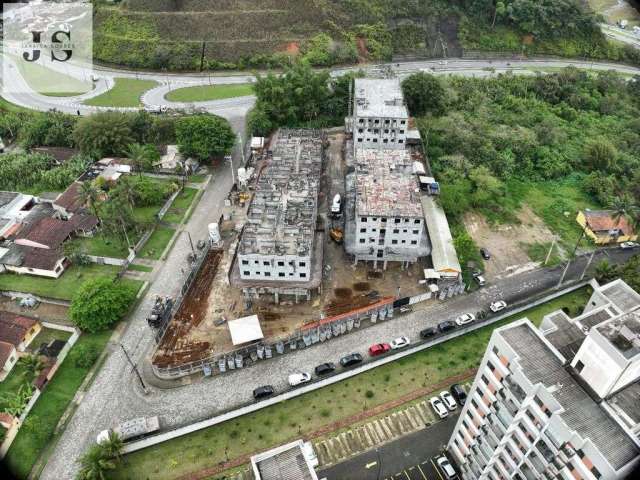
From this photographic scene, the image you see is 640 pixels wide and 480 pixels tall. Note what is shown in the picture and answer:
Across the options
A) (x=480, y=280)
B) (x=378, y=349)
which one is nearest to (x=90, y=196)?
(x=378, y=349)

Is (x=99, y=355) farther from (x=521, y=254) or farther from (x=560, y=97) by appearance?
(x=560, y=97)

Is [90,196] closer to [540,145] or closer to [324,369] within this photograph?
[324,369]

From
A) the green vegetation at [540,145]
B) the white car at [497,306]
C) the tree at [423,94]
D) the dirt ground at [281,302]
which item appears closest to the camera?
the dirt ground at [281,302]

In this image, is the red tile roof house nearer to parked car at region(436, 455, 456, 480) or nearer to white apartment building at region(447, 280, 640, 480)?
parked car at region(436, 455, 456, 480)

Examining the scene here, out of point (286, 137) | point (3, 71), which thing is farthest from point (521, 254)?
point (3, 71)

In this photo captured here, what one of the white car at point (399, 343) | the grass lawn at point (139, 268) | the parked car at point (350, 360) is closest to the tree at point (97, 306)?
the grass lawn at point (139, 268)

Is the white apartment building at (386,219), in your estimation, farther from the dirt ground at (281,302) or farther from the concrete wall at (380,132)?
the concrete wall at (380,132)

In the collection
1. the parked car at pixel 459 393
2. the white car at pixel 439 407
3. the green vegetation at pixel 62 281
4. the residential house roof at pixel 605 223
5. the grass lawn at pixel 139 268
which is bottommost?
the green vegetation at pixel 62 281

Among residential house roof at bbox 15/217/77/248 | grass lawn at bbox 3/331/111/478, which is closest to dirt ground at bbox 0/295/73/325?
grass lawn at bbox 3/331/111/478
